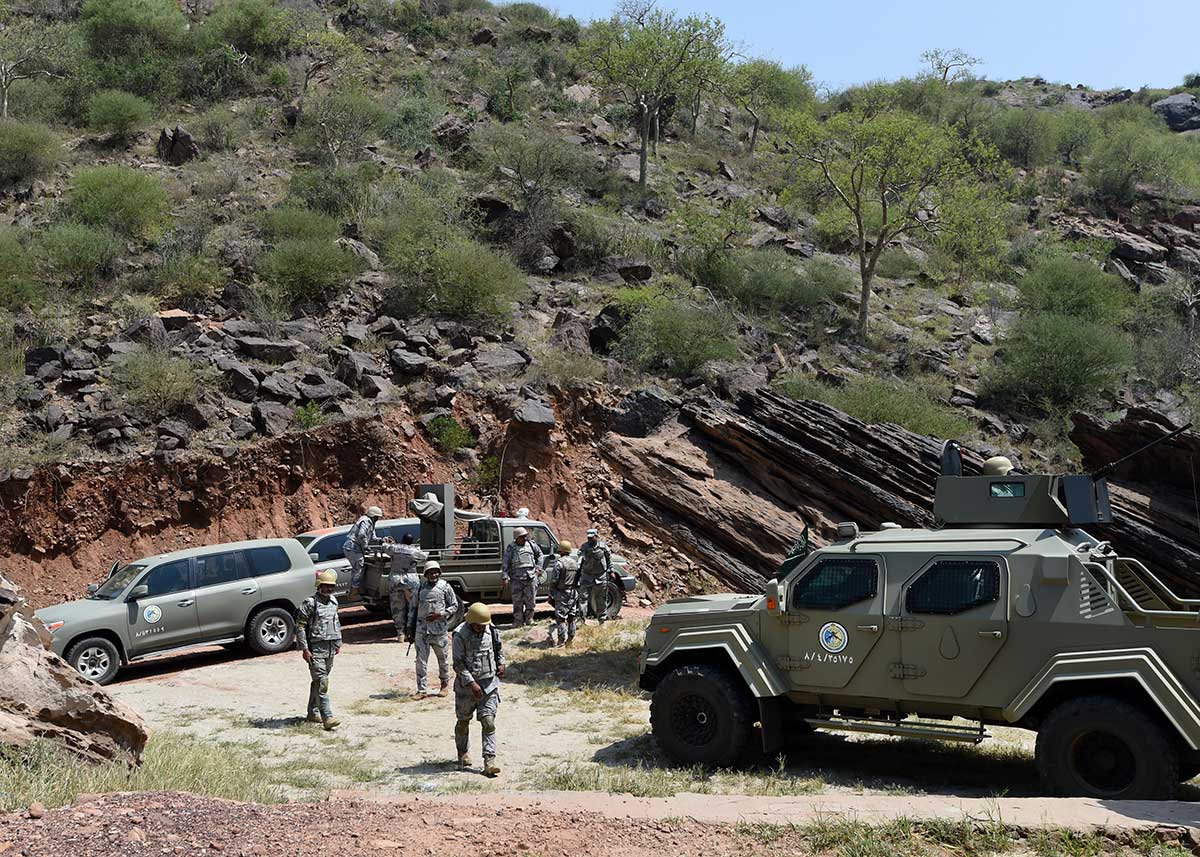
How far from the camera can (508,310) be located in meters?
24.6

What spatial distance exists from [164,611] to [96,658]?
97cm

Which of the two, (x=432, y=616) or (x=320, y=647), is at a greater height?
(x=432, y=616)

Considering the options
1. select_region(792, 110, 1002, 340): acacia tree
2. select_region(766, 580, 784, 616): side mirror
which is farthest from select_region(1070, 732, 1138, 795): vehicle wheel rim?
select_region(792, 110, 1002, 340): acacia tree

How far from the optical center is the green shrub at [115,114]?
33500mm

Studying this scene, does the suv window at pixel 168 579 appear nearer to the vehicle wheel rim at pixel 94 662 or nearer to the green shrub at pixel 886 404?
the vehicle wheel rim at pixel 94 662

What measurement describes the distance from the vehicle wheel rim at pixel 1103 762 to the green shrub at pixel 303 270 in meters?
20.2

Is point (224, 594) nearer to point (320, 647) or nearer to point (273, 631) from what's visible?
point (273, 631)

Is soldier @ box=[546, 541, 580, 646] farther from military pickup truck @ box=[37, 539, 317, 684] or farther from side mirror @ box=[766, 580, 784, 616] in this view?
side mirror @ box=[766, 580, 784, 616]

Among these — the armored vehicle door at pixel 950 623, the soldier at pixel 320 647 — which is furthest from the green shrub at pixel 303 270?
the armored vehicle door at pixel 950 623

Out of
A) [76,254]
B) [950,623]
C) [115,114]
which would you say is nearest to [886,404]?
[950,623]

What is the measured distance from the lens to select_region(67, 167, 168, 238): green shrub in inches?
1016

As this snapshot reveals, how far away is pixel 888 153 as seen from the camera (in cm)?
2970

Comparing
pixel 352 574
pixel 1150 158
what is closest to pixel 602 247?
pixel 352 574

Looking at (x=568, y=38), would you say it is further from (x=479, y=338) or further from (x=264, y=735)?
(x=264, y=735)
